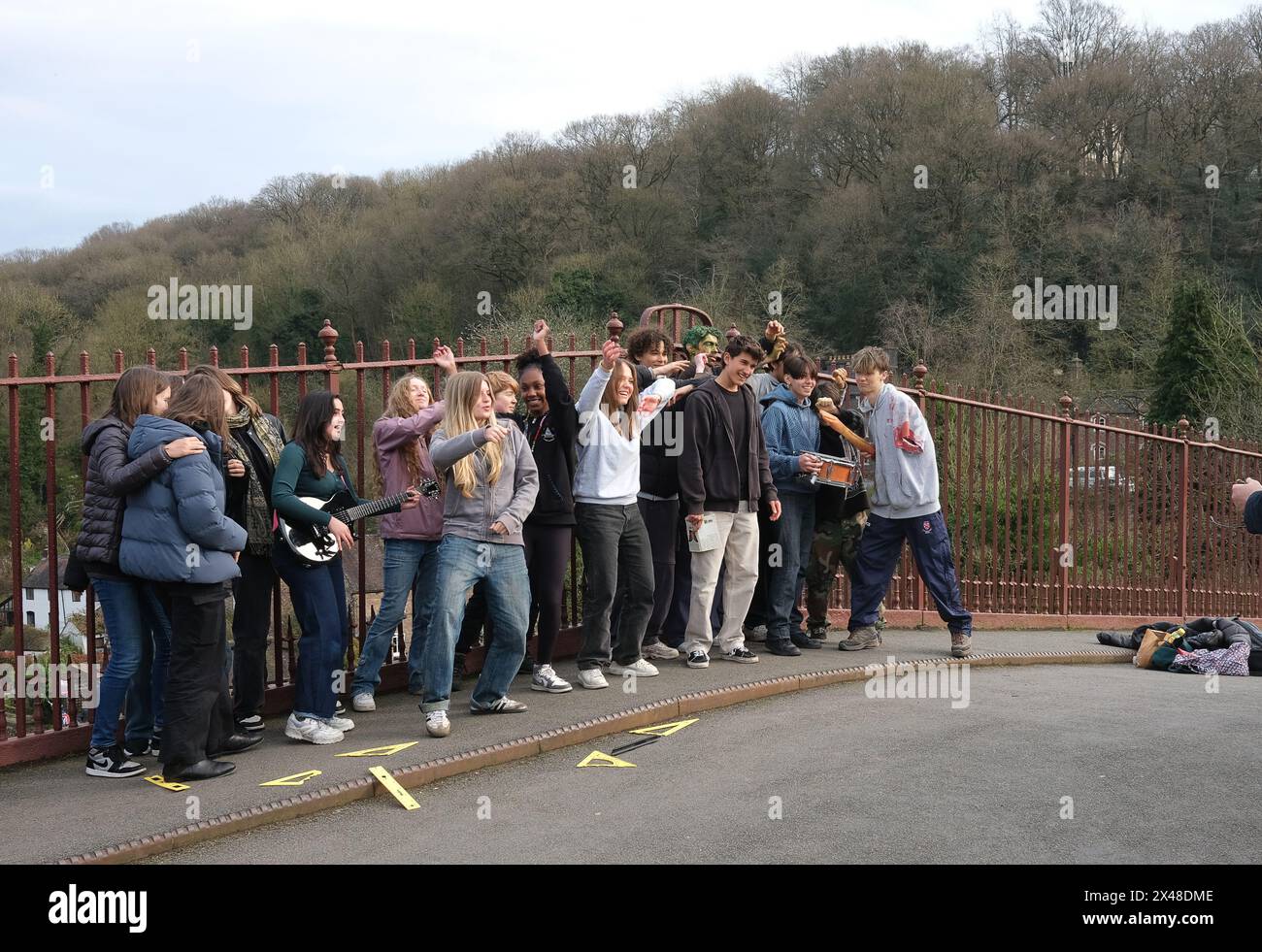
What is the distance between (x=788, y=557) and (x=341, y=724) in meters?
3.58

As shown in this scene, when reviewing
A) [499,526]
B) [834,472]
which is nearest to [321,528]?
[499,526]

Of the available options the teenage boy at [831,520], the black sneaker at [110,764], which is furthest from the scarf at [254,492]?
the teenage boy at [831,520]

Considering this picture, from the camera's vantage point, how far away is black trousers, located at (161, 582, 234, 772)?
6168 mm

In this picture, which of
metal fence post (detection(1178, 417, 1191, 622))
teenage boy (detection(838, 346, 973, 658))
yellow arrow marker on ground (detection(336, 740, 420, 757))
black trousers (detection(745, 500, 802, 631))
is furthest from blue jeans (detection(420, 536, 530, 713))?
metal fence post (detection(1178, 417, 1191, 622))

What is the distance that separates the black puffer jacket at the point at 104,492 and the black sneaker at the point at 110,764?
921 mm

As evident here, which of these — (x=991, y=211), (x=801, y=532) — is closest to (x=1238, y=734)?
(x=801, y=532)

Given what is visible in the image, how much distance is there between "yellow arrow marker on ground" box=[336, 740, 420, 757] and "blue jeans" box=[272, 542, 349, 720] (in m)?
0.41

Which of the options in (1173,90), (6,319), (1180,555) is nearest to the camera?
(1180,555)

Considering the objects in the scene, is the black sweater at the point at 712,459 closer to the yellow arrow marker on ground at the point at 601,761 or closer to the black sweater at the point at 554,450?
the black sweater at the point at 554,450

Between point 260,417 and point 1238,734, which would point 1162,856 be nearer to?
point 1238,734

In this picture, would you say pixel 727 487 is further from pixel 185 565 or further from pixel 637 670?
pixel 185 565

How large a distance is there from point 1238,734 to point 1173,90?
57.6 meters

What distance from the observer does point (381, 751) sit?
21.8 feet

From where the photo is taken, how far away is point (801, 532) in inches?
373
